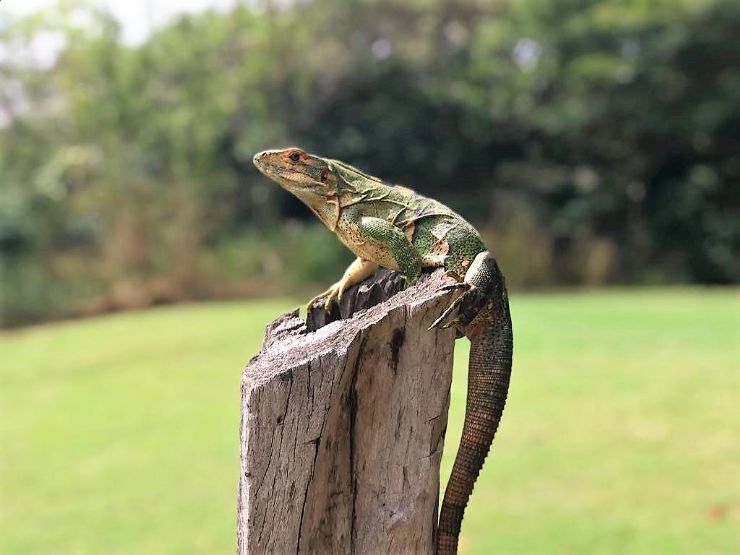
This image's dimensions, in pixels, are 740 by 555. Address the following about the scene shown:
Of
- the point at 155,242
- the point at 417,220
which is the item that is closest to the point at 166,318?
the point at 155,242

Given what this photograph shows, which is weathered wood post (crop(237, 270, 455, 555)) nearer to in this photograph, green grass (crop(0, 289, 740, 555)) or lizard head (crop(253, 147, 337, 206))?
lizard head (crop(253, 147, 337, 206))

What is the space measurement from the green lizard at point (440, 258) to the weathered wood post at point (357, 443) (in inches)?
2.9

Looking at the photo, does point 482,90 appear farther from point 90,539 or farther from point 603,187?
point 90,539

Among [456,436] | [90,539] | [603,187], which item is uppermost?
[603,187]

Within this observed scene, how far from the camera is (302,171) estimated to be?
2.09 metres

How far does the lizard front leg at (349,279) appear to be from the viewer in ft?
6.48

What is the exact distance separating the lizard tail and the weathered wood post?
0.06 m

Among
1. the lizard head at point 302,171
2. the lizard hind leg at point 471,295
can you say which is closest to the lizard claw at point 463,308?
the lizard hind leg at point 471,295

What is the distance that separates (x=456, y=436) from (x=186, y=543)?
1822 millimetres

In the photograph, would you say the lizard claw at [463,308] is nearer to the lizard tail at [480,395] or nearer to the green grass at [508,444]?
the lizard tail at [480,395]

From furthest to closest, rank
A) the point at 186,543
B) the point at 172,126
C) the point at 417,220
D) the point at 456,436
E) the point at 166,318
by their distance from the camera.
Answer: the point at 172,126
the point at 166,318
the point at 456,436
the point at 186,543
the point at 417,220

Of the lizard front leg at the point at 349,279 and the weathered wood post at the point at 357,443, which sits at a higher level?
the lizard front leg at the point at 349,279

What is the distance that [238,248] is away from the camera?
14.3 m

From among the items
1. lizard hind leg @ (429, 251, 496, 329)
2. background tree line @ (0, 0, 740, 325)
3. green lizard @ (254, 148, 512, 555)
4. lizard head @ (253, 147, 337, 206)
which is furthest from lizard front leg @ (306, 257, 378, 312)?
background tree line @ (0, 0, 740, 325)
